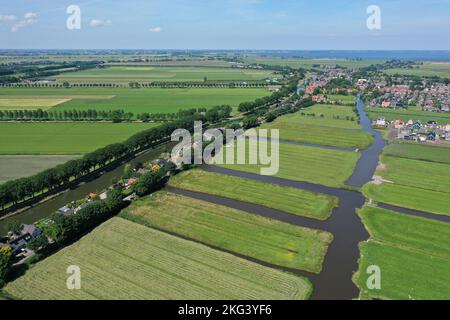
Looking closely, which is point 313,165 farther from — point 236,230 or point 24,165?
point 24,165

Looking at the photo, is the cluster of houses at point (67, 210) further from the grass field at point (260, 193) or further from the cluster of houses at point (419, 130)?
the cluster of houses at point (419, 130)

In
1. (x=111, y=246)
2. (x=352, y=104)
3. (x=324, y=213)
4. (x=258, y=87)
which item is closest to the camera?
(x=111, y=246)

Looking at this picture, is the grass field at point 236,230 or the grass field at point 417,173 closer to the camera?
the grass field at point 236,230

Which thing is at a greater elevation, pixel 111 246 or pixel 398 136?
pixel 398 136

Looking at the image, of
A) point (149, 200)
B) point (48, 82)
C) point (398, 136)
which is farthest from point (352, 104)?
point (48, 82)

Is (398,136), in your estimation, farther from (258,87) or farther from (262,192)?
(258,87)

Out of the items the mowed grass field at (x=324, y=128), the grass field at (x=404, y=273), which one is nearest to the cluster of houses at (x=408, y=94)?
the mowed grass field at (x=324, y=128)
